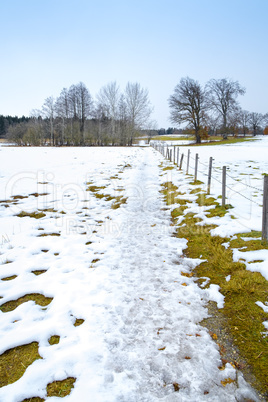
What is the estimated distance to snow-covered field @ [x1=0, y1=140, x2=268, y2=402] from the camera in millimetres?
2117

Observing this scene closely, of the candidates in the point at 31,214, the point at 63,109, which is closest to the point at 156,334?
the point at 31,214

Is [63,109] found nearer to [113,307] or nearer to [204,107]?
[204,107]

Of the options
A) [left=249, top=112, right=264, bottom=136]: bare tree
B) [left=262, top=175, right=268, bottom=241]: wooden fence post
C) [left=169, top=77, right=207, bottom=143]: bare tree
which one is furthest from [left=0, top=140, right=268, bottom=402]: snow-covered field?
[left=249, top=112, right=264, bottom=136]: bare tree

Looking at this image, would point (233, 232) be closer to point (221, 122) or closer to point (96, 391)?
point (96, 391)

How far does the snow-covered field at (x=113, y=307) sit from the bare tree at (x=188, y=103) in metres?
37.5

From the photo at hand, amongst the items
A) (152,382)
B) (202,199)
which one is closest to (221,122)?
(202,199)

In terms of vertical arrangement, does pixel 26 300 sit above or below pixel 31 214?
below

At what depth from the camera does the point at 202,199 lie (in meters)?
7.66

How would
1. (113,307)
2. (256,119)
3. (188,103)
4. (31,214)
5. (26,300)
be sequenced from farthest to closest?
(256,119)
(188,103)
(31,214)
(26,300)
(113,307)

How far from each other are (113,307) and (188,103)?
43172 mm

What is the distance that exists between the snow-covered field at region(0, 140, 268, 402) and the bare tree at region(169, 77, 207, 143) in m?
37.5

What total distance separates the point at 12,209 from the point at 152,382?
6.58 metres

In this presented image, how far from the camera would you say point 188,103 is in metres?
40.2

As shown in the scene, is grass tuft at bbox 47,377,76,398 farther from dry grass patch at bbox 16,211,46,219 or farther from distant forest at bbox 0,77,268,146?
distant forest at bbox 0,77,268,146
